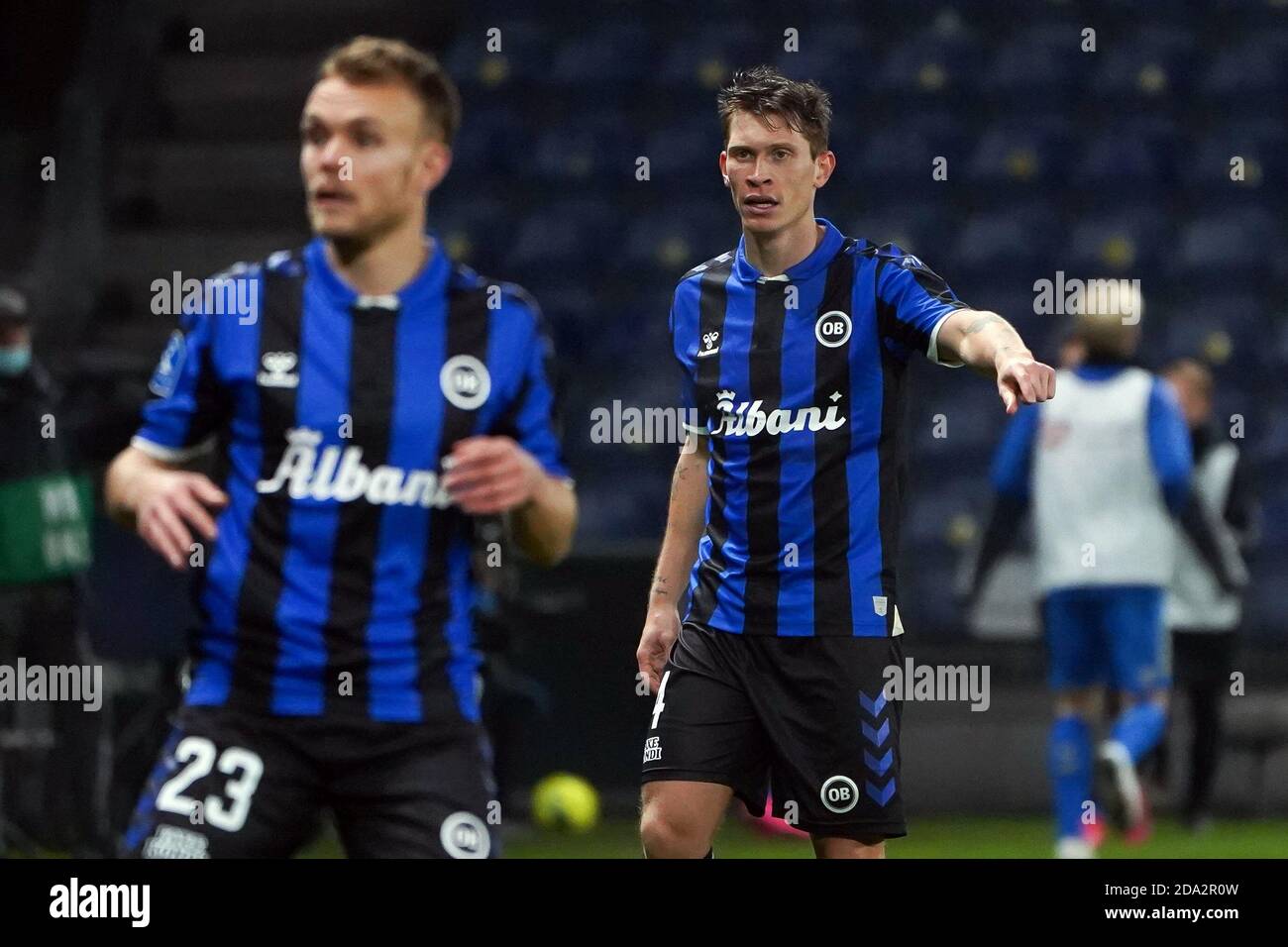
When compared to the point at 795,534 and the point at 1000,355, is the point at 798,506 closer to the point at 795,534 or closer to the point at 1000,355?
the point at 795,534

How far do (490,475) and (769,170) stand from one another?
3.95ft

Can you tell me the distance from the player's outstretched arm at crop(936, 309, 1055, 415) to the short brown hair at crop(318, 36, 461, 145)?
2.96 ft

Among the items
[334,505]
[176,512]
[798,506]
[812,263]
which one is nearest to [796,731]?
[798,506]

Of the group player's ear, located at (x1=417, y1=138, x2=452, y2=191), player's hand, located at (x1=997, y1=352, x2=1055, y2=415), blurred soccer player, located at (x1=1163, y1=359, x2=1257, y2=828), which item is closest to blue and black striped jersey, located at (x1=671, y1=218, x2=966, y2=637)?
player's hand, located at (x1=997, y1=352, x2=1055, y2=415)

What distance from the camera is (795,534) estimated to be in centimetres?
385

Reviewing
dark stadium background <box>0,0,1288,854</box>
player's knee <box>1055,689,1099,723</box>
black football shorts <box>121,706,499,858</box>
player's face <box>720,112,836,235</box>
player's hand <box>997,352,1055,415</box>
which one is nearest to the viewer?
black football shorts <box>121,706,499,858</box>

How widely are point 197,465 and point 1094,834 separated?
9.66 feet

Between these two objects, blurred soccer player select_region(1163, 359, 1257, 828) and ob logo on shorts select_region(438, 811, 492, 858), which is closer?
ob logo on shorts select_region(438, 811, 492, 858)

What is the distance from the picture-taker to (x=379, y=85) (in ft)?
10.6

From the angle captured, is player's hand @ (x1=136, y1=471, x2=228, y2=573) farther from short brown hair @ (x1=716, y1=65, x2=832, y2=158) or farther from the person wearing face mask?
the person wearing face mask

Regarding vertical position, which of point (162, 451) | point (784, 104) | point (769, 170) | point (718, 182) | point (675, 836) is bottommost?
point (675, 836)

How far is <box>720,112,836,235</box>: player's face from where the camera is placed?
3900 mm

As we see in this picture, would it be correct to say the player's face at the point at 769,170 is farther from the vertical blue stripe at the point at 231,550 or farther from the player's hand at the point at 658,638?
the vertical blue stripe at the point at 231,550
